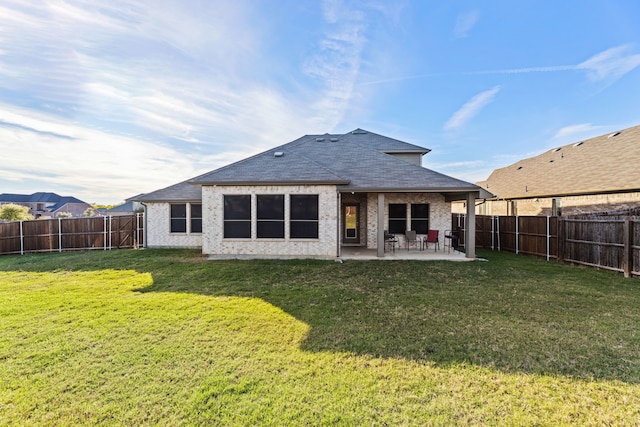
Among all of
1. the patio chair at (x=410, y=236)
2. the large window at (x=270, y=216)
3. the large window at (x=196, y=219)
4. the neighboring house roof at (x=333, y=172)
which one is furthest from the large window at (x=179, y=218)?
the patio chair at (x=410, y=236)

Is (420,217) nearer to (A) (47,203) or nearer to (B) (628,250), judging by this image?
(B) (628,250)

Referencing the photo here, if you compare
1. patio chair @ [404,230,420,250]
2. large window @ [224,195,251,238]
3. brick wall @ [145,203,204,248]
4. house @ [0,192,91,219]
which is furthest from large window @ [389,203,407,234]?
house @ [0,192,91,219]

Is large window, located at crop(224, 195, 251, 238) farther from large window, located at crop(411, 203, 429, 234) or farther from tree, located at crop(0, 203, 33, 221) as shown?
tree, located at crop(0, 203, 33, 221)

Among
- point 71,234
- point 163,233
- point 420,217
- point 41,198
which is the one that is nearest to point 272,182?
point 420,217

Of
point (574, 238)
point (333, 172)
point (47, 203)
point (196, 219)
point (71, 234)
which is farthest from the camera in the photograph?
point (47, 203)

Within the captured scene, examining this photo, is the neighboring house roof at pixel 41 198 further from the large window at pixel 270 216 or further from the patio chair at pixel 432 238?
the patio chair at pixel 432 238

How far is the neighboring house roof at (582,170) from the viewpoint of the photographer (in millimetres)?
13617

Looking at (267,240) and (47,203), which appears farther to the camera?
(47,203)

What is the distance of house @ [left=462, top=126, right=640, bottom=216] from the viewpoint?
13.3 metres

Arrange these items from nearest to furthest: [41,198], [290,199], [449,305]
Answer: [449,305]
[290,199]
[41,198]

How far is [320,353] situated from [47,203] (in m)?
79.2

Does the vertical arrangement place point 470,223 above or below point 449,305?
above

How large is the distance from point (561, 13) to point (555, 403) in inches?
655

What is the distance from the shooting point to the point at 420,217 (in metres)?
13.7
